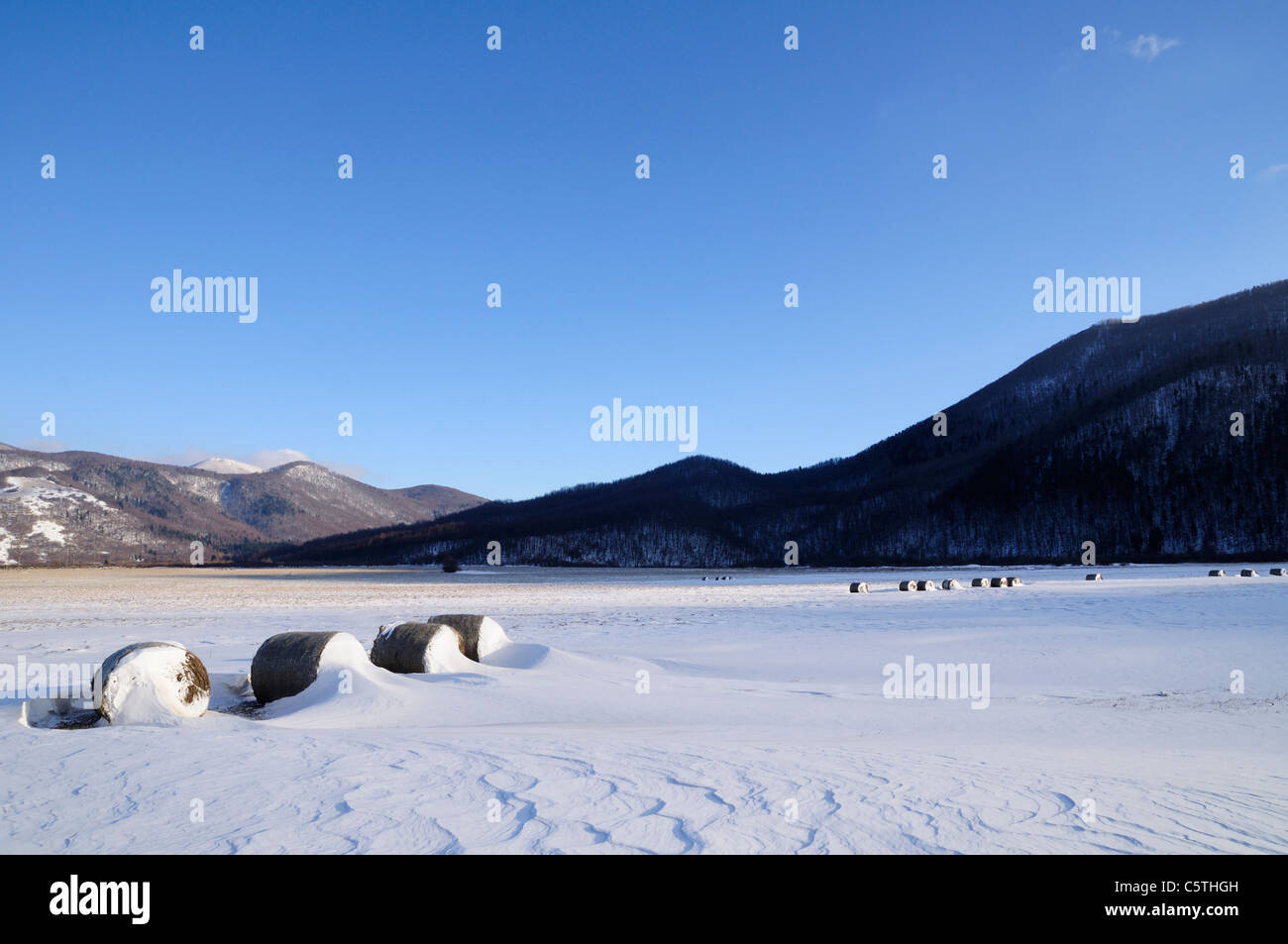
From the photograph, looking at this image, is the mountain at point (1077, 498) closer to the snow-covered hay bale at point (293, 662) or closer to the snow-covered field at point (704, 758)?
the snow-covered field at point (704, 758)

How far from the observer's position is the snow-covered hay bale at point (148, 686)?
35.1 ft

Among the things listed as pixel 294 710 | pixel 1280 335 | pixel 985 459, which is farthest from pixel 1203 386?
pixel 294 710

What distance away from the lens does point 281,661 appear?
13.5 meters

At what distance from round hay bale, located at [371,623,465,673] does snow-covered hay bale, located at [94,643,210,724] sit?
469 cm

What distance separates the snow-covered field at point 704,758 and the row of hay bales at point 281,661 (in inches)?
19.6

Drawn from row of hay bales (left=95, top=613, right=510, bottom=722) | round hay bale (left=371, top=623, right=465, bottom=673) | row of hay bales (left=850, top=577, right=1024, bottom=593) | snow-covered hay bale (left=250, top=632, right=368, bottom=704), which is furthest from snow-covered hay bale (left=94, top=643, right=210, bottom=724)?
row of hay bales (left=850, top=577, right=1024, bottom=593)

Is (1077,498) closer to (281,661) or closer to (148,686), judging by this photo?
(281,661)

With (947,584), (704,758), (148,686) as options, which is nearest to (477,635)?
(148,686)

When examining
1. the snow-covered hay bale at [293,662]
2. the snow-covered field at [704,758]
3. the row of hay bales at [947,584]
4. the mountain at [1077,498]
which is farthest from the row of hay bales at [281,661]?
the mountain at [1077,498]

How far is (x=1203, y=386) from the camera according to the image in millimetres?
134625

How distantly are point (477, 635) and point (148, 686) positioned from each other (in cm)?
750

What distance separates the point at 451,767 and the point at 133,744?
13.4 feet

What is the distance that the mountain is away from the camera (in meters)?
115
